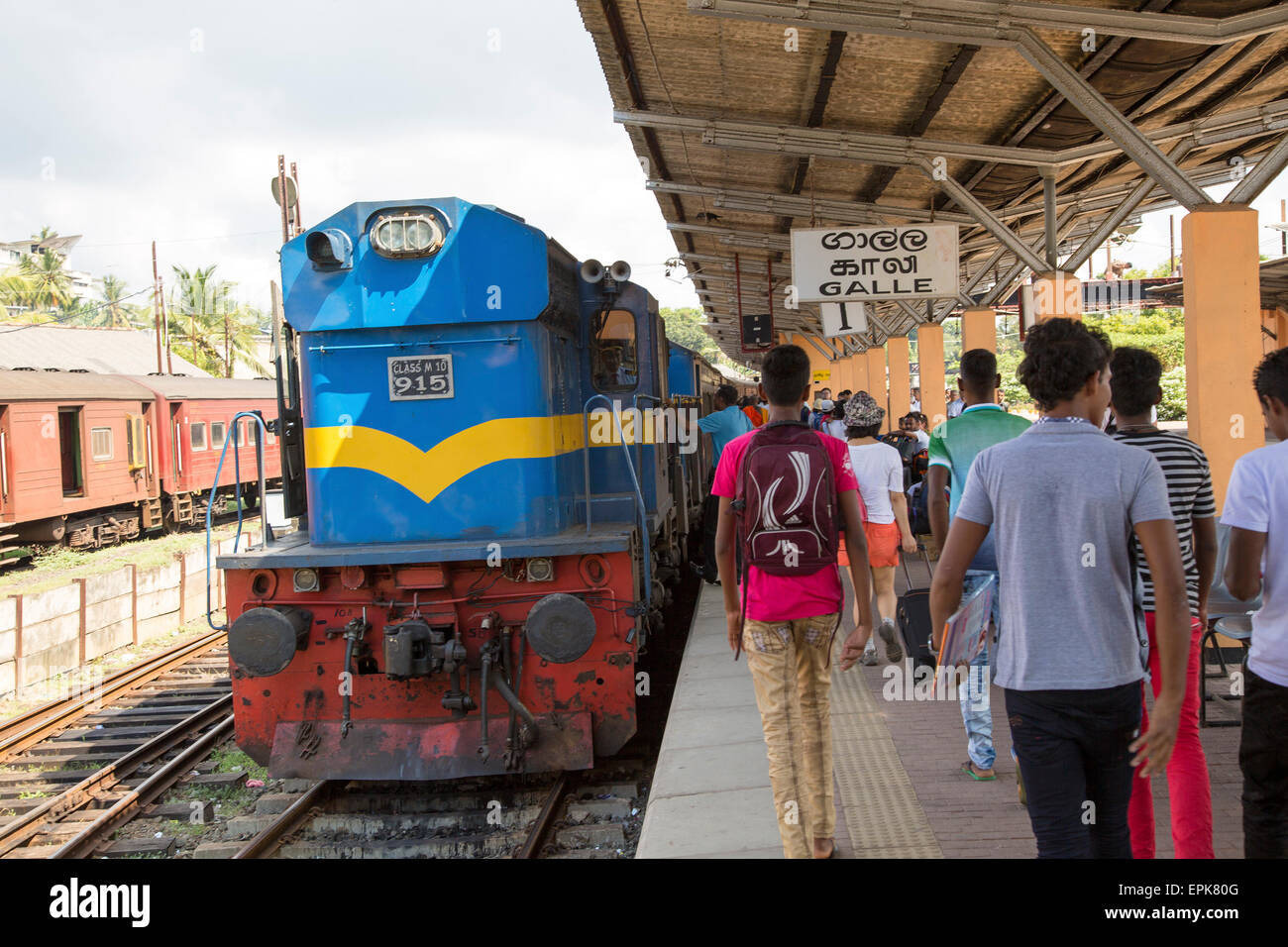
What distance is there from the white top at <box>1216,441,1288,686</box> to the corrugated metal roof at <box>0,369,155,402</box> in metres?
16.6

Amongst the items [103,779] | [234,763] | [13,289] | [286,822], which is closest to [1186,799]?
[286,822]

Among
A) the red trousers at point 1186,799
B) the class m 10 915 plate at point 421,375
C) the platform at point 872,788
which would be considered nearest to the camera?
the red trousers at point 1186,799

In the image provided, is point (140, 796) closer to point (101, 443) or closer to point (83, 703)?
point (83, 703)

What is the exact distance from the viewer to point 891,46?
27.1 ft

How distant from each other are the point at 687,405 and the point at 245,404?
1663cm

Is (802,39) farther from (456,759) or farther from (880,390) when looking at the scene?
(880,390)

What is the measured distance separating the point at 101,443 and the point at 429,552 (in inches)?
587

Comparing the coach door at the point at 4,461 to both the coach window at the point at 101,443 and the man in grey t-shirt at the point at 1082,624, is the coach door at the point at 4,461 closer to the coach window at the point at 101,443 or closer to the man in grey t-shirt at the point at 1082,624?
the coach window at the point at 101,443

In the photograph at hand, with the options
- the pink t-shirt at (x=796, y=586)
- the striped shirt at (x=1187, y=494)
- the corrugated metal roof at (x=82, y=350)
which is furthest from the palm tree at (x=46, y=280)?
the striped shirt at (x=1187, y=494)

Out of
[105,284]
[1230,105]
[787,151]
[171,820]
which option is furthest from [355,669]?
[105,284]

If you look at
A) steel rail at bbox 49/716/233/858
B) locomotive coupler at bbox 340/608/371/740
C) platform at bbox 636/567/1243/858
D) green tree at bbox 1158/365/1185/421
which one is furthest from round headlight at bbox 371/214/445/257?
green tree at bbox 1158/365/1185/421

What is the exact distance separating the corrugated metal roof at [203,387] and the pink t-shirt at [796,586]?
1962cm

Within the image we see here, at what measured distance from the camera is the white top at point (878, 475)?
22.1 feet

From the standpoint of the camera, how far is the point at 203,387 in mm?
23328
